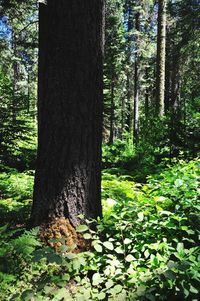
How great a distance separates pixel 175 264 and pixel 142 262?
1.74 ft

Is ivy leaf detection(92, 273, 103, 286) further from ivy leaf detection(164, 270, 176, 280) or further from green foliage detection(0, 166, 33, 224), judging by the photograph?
green foliage detection(0, 166, 33, 224)

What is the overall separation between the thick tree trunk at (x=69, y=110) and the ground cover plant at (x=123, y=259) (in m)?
0.34

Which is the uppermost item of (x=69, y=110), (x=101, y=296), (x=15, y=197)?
(x=69, y=110)

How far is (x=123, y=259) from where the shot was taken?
9.91 feet

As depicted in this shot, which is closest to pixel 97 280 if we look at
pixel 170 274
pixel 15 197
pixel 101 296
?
pixel 101 296

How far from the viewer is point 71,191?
332 centimetres

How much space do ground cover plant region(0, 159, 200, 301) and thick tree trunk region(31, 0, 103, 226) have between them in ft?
1.13

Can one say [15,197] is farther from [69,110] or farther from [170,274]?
[170,274]

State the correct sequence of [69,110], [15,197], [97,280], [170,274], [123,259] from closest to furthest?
[170,274], [97,280], [123,259], [69,110], [15,197]

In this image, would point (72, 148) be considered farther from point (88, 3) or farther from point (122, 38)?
point (122, 38)

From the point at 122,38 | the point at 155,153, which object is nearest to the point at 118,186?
the point at 155,153

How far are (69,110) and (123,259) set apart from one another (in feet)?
5.01

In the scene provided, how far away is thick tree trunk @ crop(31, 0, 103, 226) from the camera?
3324mm

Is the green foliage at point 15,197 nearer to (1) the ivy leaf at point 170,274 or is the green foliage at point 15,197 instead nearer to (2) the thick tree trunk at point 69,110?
(2) the thick tree trunk at point 69,110
